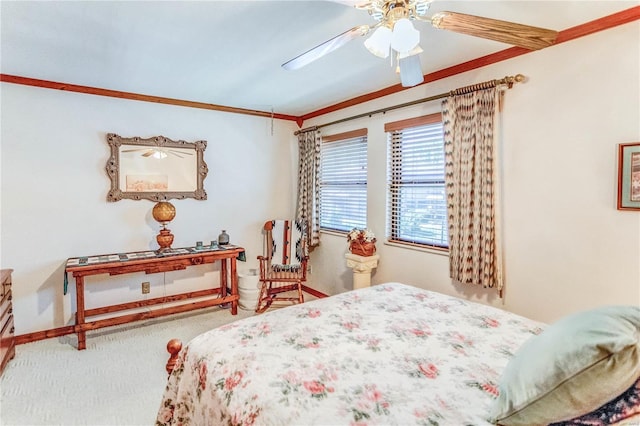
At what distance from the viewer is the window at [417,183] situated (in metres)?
3.06

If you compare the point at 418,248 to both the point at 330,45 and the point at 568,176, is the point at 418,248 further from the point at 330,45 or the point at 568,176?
the point at 330,45

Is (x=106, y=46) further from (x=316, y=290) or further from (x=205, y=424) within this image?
(x=316, y=290)

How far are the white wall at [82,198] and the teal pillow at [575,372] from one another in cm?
359

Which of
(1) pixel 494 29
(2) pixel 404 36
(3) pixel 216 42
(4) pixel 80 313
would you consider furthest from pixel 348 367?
(4) pixel 80 313

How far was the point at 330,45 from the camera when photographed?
5.76 ft

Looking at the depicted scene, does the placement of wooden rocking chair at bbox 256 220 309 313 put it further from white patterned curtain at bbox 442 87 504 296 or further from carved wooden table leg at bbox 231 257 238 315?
white patterned curtain at bbox 442 87 504 296

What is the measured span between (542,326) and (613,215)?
2.96 feet

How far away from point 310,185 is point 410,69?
2655 millimetres

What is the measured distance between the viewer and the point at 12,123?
297 cm

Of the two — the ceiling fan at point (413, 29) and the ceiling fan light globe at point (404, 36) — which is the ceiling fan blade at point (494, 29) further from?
the ceiling fan light globe at point (404, 36)

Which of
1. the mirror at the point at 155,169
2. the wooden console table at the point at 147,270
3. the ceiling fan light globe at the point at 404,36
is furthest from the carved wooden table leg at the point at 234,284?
the ceiling fan light globe at the point at 404,36

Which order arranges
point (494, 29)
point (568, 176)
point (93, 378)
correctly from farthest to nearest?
point (93, 378) → point (568, 176) → point (494, 29)

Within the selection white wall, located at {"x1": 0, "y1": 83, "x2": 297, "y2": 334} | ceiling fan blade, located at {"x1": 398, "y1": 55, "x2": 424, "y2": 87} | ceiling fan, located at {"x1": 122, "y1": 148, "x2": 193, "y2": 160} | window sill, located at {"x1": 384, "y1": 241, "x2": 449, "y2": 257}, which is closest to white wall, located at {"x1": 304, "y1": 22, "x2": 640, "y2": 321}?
window sill, located at {"x1": 384, "y1": 241, "x2": 449, "y2": 257}

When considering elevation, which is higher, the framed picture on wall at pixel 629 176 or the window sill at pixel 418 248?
the framed picture on wall at pixel 629 176
